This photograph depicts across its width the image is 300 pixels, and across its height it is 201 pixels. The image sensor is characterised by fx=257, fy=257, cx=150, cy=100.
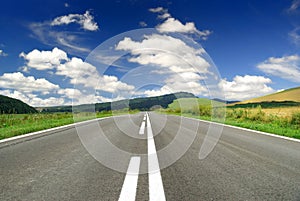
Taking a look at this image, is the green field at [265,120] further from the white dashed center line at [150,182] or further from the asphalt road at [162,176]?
the white dashed center line at [150,182]

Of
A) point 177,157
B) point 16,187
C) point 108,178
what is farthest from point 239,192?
point 16,187

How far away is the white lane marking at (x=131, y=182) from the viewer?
3066mm

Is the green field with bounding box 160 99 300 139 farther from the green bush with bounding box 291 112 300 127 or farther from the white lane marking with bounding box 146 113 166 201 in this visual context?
the white lane marking with bounding box 146 113 166 201

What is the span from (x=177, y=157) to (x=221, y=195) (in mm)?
2335

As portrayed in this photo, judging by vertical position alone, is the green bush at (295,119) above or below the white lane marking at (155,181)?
above

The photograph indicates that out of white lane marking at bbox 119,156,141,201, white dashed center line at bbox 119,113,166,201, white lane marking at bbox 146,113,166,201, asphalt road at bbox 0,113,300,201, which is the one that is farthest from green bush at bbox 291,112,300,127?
white lane marking at bbox 119,156,141,201

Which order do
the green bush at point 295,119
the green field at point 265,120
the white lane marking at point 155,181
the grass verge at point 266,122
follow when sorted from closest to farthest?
the white lane marking at point 155,181 → the green field at point 265,120 → the grass verge at point 266,122 → the green bush at point 295,119

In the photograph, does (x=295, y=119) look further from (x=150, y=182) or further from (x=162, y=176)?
(x=150, y=182)

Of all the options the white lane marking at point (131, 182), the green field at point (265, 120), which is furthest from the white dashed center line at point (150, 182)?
the green field at point (265, 120)

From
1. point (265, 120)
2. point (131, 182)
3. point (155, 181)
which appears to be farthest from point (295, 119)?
point (131, 182)

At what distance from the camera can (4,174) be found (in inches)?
161

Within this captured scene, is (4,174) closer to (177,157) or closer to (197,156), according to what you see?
(177,157)

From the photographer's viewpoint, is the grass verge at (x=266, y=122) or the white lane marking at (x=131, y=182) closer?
the white lane marking at (x=131, y=182)

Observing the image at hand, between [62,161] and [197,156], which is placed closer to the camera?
[62,161]
